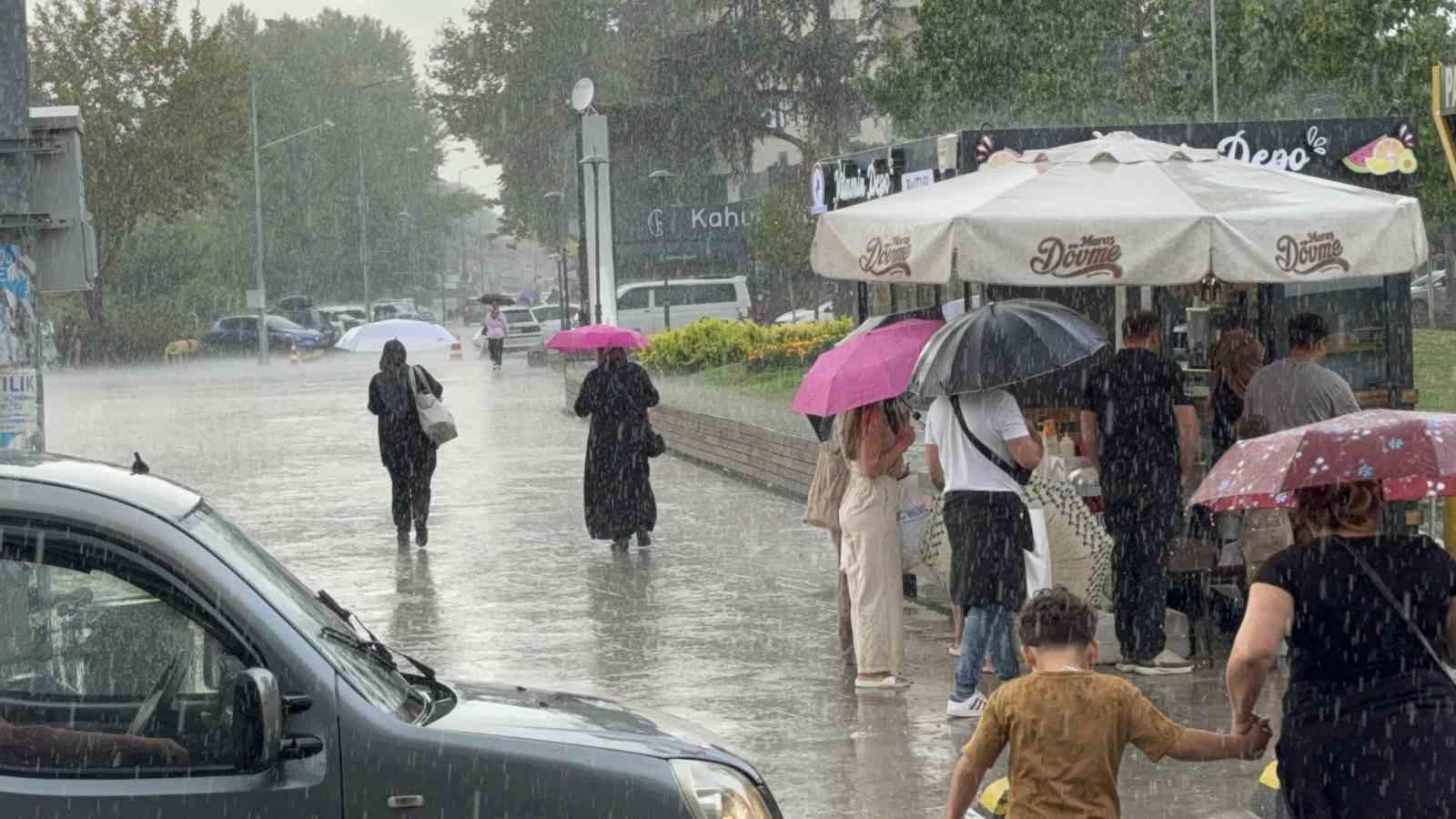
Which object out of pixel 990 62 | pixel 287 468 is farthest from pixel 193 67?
pixel 287 468

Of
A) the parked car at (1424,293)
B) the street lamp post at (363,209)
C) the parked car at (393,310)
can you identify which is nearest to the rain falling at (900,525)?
the parked car at (1424,293)

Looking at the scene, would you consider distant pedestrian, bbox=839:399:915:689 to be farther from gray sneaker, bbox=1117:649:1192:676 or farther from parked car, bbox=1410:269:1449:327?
parked car, bbox=1410:269:1449:327

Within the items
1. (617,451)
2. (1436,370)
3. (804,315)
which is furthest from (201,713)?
(804,315)

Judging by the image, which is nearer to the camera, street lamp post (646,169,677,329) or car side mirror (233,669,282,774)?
car side mirror (233,669,282,774)

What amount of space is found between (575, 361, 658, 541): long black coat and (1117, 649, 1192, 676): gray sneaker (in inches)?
227

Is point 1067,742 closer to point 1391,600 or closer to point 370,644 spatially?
point 1391,600

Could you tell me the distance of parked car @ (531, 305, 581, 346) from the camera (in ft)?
181

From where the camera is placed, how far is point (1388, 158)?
11.6 m

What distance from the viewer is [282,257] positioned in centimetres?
8512

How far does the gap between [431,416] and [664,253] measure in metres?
25.6

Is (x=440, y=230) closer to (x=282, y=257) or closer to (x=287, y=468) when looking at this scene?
(x=282, y=257)

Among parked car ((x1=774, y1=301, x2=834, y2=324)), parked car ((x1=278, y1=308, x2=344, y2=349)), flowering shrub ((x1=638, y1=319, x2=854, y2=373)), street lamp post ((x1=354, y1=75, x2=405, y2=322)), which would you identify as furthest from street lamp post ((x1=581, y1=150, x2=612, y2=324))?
street lamp post ((x1=354, y1=75, x2=405, y2=322))

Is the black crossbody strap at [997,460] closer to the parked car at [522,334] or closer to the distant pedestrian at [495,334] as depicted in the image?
the distant pedestrian at [495,334]

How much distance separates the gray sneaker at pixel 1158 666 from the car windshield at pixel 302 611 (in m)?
5.61
